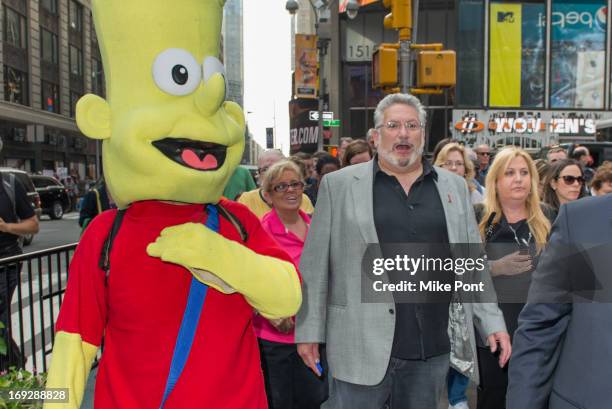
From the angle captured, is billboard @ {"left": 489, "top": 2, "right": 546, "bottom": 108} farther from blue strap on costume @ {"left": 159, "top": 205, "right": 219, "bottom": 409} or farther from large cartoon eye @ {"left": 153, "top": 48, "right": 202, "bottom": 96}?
blue strap on costume @ {"left": 159, "top": 205, "right": 219, "bottom": 409}

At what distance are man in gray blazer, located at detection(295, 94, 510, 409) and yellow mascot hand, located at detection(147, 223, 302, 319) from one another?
80 cm

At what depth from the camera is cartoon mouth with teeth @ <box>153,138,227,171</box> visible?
7.76ft

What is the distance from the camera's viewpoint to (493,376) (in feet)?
13.1

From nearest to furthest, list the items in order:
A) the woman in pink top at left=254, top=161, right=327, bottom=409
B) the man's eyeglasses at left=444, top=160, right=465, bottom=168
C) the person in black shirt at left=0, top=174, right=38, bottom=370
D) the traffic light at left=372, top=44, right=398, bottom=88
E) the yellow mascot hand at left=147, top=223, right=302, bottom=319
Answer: the yellow mascot hand at left=147, top=223, right=302, bottom=319 < the woman in pink top at left=254, top=161, right=327, bottom=409 < the person in black shirt at left=0, top=174, right=38, bottom=370 < the man's eyeglasses at left=444, top=160, right=465, bottom=168 < the traffic light at left=372, top=44, right=398, bottom=88

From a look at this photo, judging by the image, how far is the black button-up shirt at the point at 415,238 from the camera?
320 centimetres

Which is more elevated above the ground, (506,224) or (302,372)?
(506,224)

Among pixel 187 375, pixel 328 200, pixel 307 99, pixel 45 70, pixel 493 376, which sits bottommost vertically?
pixel 493 376

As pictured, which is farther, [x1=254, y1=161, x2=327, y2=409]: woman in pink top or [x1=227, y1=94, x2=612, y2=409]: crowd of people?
[x1=254, y1=161, x2=327, y2=409]: woman in pink top

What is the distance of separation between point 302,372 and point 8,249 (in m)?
2.75

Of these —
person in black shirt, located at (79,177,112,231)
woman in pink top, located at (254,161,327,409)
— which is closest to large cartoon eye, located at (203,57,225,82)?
woman in pink top, located at (254,161,327,409)

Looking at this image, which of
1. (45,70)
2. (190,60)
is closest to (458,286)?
(190,60)

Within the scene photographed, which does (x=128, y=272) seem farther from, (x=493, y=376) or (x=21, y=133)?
(x=21, y=133)

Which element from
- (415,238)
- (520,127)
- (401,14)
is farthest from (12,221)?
(520,127)

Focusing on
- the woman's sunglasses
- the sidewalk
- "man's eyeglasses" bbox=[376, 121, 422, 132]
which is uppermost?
"man's eyeglasses" bbox=[376, 121, 422, 132]
